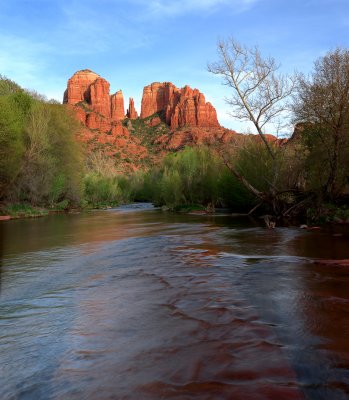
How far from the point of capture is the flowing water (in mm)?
3469

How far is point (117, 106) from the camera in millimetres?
153125

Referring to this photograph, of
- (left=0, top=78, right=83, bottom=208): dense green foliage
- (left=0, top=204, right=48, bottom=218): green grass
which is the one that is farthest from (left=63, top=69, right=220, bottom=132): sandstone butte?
(left=0, top=204, right=48, bottom=218): green grass

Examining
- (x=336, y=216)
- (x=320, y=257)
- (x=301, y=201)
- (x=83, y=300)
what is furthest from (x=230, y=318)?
(x=301, y=201)

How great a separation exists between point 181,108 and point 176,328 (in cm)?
13453

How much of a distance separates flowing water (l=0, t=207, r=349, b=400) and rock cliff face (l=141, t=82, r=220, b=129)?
397 ft

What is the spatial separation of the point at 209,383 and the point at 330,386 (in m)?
1.10

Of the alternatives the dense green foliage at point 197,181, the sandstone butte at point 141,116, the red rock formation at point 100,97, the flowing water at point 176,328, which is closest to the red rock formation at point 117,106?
the sandstone butte at point 141,116

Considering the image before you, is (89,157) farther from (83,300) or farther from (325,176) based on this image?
(83,300)

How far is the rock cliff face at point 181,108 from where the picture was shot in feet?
436

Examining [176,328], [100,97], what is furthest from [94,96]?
[176,328]

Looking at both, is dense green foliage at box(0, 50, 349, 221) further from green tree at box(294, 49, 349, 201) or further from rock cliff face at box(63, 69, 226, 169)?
rock cliff face at box(63, 69, 226, 169)

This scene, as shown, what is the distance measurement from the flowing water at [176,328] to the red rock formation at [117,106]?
482 ft

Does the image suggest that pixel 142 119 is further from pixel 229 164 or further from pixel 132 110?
pixel 229 164

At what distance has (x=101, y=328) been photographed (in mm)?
5055
